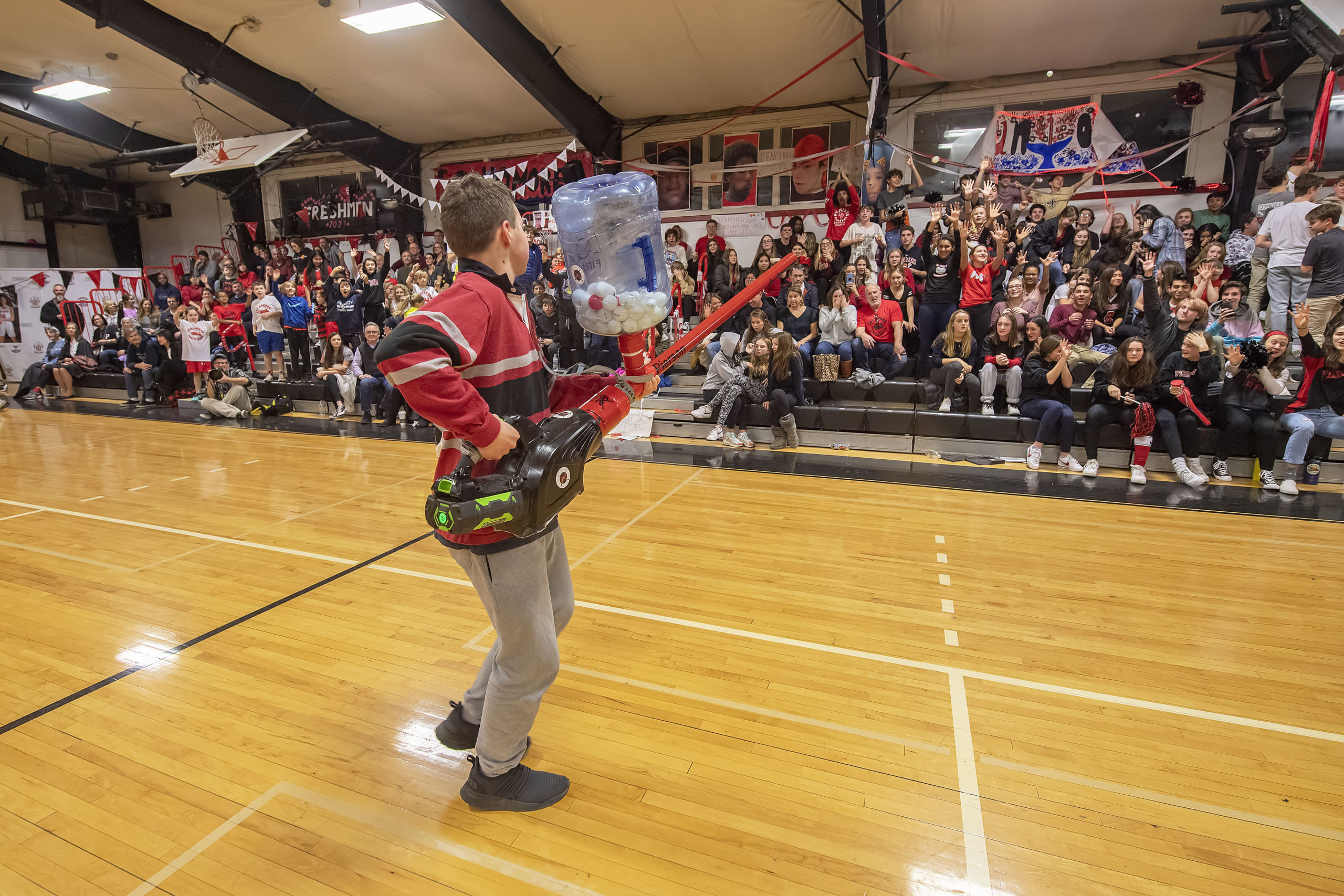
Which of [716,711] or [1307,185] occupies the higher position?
[1307,185]

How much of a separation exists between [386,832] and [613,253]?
75.9 inches

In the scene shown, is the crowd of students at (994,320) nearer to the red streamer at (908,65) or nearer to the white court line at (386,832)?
the red streamer at (908,65)

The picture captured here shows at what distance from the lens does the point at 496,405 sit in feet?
5.57

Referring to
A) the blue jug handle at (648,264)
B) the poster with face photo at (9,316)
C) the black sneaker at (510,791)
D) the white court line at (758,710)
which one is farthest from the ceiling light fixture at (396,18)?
the poster with face photo at (9,316)

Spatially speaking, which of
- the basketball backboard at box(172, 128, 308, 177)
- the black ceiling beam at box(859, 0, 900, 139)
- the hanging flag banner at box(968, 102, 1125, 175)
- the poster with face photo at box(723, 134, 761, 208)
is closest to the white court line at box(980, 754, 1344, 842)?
the black ceiling beam at box(859, 0, 900, 139)

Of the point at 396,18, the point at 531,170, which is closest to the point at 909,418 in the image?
the point at 396,18

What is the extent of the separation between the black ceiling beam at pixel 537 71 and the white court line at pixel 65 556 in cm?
763

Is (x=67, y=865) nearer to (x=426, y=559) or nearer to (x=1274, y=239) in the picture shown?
(x=426, y=559)

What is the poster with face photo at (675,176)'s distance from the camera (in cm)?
1140

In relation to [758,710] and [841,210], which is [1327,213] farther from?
[758,710]

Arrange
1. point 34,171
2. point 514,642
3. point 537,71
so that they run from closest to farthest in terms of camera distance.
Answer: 1. point 514,642
2. point 537,71
3. point 34,171

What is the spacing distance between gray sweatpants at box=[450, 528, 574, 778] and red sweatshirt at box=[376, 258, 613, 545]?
100 mm

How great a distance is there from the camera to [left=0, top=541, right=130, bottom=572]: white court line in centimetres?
400

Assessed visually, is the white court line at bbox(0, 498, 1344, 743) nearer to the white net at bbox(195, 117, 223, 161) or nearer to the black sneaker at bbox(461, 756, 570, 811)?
the black sneaker at bbox(461, 756, 570, 811)
